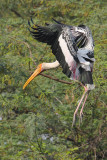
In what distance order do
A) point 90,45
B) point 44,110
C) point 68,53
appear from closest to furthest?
point 68,53, point 90,45, point 44,110

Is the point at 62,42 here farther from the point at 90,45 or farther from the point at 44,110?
the point at 44,110

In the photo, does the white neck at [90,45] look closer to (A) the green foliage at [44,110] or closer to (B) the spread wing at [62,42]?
(B) the spread wing at [62,42]

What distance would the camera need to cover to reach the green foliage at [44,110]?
6.20m

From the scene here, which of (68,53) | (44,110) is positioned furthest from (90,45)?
(44,110)

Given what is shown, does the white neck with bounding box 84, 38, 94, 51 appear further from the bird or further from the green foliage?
the green foliage

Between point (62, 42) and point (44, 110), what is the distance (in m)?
2.20

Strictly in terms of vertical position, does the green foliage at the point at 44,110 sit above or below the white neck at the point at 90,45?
below

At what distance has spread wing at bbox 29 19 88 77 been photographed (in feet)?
15.7

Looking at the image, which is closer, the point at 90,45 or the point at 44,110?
the point at 90,45

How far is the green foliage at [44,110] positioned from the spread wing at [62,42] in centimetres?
115

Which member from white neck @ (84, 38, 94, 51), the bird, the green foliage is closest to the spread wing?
the bird

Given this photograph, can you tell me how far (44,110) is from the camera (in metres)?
6.72

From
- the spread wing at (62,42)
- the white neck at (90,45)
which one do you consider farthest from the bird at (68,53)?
the white neck at (90,45)

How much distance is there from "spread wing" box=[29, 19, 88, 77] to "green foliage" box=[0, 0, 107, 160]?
1.15 m
